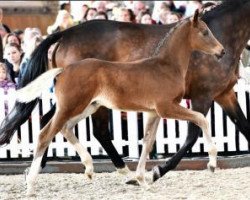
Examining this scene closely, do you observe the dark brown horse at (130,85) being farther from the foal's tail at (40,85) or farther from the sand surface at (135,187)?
the sand surface at (135,187)

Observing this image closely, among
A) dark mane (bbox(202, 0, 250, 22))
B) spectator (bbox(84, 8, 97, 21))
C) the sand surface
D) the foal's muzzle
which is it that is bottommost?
the sand surface

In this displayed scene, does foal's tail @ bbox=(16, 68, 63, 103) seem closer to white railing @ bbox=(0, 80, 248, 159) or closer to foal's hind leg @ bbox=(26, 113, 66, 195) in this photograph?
foal's hind leg @ bbox=(26, 113, 66, 195)

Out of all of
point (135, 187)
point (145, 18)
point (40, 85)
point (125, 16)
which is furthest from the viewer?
point (145, 18)

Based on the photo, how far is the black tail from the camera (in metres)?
8.51

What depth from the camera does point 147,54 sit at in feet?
28.7

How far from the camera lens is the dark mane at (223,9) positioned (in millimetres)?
8875

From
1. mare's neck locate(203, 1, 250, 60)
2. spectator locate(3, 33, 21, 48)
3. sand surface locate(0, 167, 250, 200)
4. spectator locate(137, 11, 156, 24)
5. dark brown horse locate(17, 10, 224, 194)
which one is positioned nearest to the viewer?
dark brown horse locate(17, 10, 224, 194)

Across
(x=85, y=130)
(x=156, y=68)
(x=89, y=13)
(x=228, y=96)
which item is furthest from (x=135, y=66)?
(x=89, y=13)

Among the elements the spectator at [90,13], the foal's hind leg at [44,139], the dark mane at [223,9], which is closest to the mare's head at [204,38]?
the dark mane at [223,9]

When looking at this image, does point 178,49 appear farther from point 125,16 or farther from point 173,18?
point 125,16

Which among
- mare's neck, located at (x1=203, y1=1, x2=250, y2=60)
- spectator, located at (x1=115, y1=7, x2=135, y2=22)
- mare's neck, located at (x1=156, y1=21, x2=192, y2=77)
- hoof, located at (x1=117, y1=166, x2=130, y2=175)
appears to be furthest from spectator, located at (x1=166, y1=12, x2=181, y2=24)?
mare's neck, located at (x1=156, y1=21, x2=192, y2=77)

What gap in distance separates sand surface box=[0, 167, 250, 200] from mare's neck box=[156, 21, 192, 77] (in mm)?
1123

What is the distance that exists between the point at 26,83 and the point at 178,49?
1.68 m

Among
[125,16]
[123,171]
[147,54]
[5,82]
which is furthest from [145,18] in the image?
[123,171]
